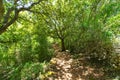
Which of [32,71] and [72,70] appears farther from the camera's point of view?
[72,70]

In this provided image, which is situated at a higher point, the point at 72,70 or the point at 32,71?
the point at 32,71

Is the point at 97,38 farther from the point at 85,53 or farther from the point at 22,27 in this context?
the point at 22,27

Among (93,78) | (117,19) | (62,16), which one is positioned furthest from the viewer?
(62,16)

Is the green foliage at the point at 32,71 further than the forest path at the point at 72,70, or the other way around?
the forest path at the point at 72,70

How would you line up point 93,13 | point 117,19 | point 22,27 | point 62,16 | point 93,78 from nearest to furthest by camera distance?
1. point 93,78
2. point 117,19
3. point 93,13
4. point 62,16
5. point 22,27

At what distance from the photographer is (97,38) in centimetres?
850

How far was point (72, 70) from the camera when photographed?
8.03m

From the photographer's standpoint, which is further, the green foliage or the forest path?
the forest path

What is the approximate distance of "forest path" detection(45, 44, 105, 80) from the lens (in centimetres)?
741

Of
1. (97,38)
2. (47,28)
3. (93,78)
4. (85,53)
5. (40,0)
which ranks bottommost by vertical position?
(93,78)

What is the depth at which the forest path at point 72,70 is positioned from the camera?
7.41 metres

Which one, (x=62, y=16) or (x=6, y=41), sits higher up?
(x=62, y=16)

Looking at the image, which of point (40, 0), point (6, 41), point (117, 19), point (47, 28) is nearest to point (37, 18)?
point (47, 28)

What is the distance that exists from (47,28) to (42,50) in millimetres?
1167
